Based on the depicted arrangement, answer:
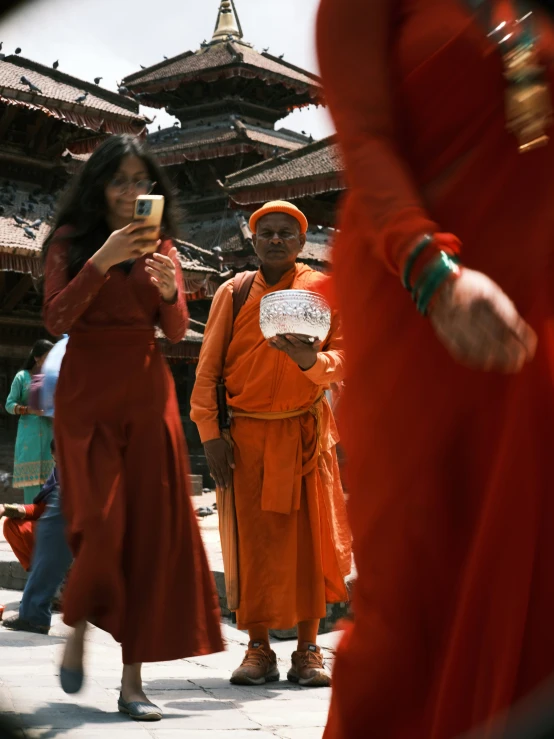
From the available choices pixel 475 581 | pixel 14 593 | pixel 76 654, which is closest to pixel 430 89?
pixel 475 581

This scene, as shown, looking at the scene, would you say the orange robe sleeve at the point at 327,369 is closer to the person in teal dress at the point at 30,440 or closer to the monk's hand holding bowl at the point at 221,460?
the monk's hand holding bowl at the point at 221,460

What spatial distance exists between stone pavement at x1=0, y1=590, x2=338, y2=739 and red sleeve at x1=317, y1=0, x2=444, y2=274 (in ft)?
4.58

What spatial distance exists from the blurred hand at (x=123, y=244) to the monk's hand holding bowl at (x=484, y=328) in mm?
1772

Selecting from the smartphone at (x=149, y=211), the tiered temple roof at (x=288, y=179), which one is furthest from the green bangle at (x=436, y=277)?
the tiered temple roof at (x=288, y=179)

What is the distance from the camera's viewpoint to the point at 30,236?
17.2 meters

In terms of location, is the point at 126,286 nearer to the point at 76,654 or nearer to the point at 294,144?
the point at 76,654

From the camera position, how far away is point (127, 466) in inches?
132

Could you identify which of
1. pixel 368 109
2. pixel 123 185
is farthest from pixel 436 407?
pixel 123 185

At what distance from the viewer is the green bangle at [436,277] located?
165 cm

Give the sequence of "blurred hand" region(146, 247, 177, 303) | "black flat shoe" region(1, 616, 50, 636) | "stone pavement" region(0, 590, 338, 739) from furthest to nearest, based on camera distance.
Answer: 1. "black flat shoe" region(1, 616, 50, 636)
2. "blurred hand" region(146, 247, 177, 303)
3. "stone pavement" region(0, 590, 338, 739)

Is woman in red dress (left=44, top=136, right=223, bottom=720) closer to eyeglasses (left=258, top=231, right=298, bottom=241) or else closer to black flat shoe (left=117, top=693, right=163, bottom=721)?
black flat shoe (left=117, top=693, right=163, bottom=721)

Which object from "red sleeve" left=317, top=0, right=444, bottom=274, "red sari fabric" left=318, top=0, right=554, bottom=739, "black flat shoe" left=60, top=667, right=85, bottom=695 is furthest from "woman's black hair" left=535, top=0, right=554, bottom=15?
"black flat shoe" left=60, top=667, right=85, bottom=695

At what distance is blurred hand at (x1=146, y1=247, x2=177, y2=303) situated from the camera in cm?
336

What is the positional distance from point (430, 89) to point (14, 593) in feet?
19.5
